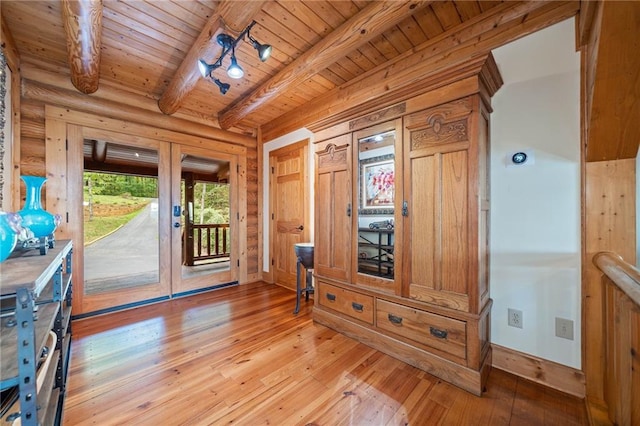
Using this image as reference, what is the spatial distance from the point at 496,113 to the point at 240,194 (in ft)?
10.9

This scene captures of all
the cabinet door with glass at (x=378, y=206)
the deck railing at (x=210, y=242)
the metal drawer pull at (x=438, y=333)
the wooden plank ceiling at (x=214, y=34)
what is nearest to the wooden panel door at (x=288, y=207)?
the deck railing at (x=210, y=242)

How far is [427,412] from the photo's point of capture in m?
1.40

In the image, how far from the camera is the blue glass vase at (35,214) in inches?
57.3

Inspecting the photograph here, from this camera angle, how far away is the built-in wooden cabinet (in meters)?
1.60

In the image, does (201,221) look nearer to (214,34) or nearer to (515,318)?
(214,34)

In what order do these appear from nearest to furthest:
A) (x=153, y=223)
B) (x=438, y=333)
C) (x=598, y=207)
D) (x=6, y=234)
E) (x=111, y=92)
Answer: (x=6, y=234)
(x=598, y=207)
(x=438, y=333)
(x=111, y=92)
(x=153, y=223)

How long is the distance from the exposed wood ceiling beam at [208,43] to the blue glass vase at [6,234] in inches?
62.9

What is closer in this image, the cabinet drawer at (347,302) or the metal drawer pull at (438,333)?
the metal drawer pull at (438,333)

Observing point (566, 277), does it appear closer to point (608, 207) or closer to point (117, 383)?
point (608, 207)

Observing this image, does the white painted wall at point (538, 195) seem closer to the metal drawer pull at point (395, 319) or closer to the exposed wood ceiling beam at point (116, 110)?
the metal drawer pull at point (395, 319)

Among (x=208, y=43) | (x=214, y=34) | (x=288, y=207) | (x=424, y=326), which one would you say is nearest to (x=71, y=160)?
(x=208, y=43)

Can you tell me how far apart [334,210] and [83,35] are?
89.2 inches

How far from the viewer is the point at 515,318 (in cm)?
176

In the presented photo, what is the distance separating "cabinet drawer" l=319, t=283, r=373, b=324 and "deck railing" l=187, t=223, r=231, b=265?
6.66 feet
